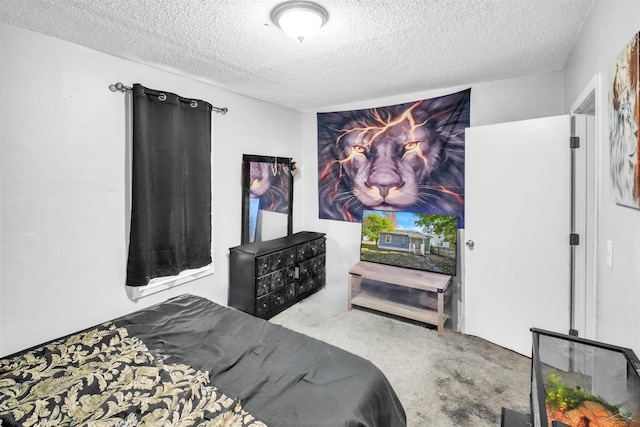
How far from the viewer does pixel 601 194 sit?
1629 millimetres

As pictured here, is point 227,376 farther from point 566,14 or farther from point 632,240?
point 566,14

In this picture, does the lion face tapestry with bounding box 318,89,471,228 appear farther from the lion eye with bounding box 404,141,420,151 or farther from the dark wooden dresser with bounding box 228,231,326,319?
Result: the dark wooden dresser with bounding box 228,231,326,319

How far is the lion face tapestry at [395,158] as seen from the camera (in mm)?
3291

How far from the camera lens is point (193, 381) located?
140 cm

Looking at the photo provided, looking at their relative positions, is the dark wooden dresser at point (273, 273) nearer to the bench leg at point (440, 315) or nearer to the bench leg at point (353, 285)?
the bench leg at point (353, 285)

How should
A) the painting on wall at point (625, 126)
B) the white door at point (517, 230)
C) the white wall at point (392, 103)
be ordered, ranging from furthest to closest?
the white wall at point (392, 103), the white door at point (517, 230), the painting on wall at point (625, 126)

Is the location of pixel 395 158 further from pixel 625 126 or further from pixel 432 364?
pixel 625 126

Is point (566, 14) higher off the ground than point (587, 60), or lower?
higher

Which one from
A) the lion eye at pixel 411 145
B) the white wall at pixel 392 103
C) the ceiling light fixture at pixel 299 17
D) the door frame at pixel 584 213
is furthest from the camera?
the lion eye at pixel 411 145

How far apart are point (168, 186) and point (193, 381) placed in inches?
69.9

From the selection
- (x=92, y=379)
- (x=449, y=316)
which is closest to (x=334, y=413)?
(x=92, y=379)

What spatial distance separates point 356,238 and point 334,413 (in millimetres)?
2919

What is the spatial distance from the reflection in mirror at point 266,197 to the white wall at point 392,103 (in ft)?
1.16

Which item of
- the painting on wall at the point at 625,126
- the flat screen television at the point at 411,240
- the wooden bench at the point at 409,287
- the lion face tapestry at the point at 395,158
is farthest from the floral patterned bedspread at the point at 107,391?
the lion face tapestry at the point at 395,158
